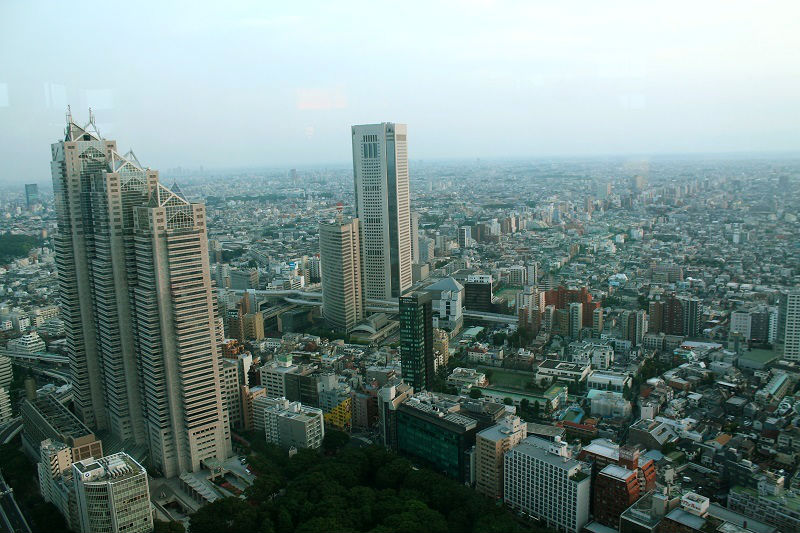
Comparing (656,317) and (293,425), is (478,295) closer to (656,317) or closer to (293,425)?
(656,317)

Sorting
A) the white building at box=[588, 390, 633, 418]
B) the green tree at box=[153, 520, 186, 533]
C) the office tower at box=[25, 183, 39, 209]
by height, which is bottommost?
the white building at box=[588, 390, 633, 418]


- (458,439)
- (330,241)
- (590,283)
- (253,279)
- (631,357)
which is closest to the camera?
(458,439)

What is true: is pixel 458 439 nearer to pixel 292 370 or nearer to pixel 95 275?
pixel 292 370

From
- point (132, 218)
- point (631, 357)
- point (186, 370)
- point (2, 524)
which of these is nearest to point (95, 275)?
point (132, 218)

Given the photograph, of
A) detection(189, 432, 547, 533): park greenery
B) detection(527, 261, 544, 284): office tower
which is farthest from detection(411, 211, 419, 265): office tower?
detection(189, 432, 547, 533): park greenery

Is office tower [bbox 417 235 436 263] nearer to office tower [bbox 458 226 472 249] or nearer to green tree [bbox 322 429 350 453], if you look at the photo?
office tower [bbox 458 226 472 249]
